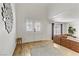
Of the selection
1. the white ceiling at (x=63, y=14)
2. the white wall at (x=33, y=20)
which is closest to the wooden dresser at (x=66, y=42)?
the white wall at (x=33, y=20)

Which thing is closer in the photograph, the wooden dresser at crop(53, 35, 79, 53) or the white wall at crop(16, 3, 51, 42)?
the white wall at crop(16, 3, 51, 42)

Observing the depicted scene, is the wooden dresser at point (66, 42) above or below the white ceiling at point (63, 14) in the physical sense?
below

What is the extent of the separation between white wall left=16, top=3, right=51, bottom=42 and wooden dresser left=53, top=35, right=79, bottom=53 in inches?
9.4

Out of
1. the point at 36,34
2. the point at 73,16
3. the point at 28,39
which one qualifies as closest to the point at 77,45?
the point at 73,16

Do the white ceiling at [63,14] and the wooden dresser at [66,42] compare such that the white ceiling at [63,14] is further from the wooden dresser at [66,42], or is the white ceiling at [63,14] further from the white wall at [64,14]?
the wooden dresser at [66,42]

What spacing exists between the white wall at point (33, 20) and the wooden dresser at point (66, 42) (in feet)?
0.78

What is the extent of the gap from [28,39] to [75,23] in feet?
3.70

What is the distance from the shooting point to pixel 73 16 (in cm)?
206

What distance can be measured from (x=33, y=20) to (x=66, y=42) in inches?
39.4

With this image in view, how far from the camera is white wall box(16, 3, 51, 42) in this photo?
6.69 feet

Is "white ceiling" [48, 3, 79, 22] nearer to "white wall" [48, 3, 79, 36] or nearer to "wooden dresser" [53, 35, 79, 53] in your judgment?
"white wall" [48, 3, 79, 36]

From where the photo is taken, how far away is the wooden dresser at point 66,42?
2.20 m

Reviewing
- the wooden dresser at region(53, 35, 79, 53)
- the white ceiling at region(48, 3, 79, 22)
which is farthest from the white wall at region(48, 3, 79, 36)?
the wooden dresser at region(53, 35, 79, 53)

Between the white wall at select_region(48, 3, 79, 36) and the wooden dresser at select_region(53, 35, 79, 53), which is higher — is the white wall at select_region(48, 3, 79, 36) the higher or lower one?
the higher one
